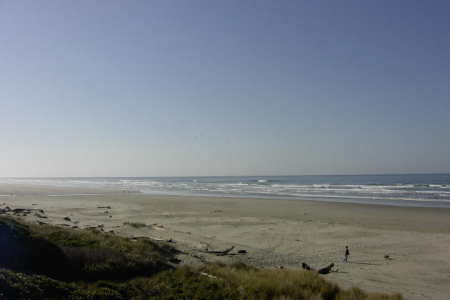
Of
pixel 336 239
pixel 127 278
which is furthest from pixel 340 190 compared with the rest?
pixel 127 278

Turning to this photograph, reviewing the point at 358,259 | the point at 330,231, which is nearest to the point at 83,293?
the point at 358,259

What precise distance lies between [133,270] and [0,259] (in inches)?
116

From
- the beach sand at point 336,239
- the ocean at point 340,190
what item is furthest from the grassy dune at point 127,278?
the ocean at point 340,190

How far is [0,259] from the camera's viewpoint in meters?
7.23

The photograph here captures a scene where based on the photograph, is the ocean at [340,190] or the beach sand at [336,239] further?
the ocean at [340,190]

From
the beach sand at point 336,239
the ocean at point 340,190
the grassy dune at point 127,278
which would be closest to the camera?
the grassy dune at point 127,278

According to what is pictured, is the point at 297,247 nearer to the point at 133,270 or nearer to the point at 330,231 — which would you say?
the point at 330,231

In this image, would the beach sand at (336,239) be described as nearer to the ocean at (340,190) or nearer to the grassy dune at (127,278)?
the grassy dune at (127,278)

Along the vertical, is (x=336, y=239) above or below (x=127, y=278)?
below

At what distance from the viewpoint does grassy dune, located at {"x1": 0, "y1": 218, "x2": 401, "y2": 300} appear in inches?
246

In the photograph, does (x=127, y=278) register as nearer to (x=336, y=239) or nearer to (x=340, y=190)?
(x=336, y=239)

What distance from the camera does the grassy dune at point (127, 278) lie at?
625 centimetres

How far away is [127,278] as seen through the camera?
7941 mm

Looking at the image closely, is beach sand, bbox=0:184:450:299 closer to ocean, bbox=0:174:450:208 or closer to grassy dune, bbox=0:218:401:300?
grassy dune, bbox=0:218:401:300
